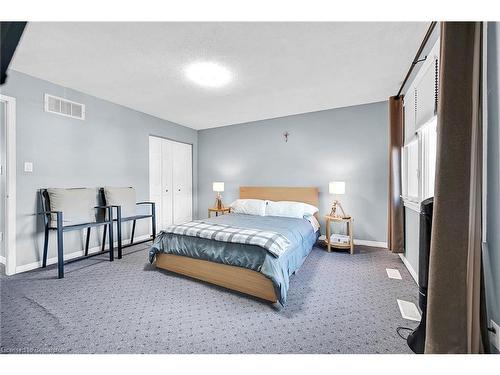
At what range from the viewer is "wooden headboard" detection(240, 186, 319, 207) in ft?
13.6

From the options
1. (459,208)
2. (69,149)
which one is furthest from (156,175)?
(459,208)

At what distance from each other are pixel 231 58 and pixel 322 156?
8.13ft

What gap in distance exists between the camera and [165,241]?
2.75m

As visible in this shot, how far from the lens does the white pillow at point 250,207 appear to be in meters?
3.89

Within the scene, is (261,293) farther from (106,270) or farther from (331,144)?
(331,144)

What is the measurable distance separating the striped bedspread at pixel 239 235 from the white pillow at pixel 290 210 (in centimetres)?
129

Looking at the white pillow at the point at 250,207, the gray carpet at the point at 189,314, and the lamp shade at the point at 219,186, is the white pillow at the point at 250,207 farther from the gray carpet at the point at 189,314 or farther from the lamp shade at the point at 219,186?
the gray carpet at the point at 189,314

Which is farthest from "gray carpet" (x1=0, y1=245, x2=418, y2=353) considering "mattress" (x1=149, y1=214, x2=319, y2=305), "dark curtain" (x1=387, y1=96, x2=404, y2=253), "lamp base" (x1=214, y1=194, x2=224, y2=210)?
"lamp base" (x1=214, y1=194, x2=224, y2=210)

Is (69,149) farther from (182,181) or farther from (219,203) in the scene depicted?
(219,203)

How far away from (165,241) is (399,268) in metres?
2.95

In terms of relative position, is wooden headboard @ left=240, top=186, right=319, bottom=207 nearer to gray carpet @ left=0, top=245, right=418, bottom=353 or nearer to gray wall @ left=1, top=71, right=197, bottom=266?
gray carpet @ left=0, top=245, right=418, bottom=353

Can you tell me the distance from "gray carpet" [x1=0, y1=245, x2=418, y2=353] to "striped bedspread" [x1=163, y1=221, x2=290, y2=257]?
50 centimetres

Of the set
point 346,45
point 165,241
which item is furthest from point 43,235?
point 346,45

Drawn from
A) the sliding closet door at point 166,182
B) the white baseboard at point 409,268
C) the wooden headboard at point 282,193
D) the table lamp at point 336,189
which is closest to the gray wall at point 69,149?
the sliding closet door at point 166,182
